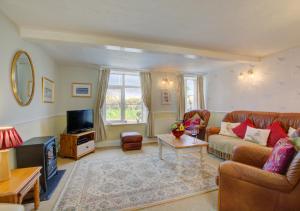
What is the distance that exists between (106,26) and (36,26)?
3.35 feet

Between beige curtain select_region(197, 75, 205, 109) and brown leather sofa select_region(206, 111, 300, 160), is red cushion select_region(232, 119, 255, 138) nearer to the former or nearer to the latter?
brown leather sofa select_region(206, 111, 300, 160)

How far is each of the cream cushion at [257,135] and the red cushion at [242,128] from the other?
12 cm

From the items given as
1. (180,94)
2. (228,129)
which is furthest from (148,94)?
(228,129)

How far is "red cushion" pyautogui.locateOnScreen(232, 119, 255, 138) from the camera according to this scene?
3381mm

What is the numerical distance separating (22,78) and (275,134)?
14.6 ft

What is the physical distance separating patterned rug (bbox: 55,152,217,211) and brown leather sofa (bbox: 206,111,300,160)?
0.50 meters

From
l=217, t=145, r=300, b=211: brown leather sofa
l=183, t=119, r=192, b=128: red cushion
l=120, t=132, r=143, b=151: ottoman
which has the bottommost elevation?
l=120, t=132, r=143, b=151: ottoman

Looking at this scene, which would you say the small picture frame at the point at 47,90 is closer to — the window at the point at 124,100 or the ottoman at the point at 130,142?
the window at the point at 124,100

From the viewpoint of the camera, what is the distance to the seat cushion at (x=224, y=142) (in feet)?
9.93

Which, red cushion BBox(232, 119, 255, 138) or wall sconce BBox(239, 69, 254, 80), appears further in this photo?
wall sconce BBox(239, 69, 254, 80)

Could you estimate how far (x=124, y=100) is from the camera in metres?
4.83

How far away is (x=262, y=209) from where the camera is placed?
4.63ft

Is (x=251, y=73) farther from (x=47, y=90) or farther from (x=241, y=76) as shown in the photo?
(x=47, y=90)

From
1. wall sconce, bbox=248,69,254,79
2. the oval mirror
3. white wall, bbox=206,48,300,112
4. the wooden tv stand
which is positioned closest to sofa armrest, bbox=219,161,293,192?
white wall, bbox=206,48,300,112
